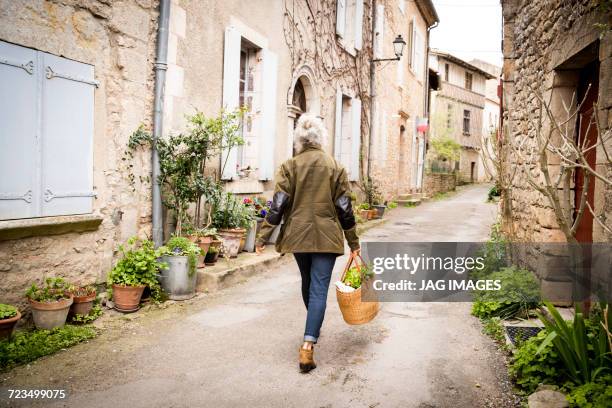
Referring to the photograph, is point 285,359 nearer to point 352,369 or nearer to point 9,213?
point 352,369

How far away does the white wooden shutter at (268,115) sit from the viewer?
7578 millimetres

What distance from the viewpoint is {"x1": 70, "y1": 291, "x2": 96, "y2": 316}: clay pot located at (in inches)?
171

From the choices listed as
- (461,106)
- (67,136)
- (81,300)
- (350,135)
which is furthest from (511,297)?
(461,106)

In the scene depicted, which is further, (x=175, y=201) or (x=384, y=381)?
(x=175, y=201)

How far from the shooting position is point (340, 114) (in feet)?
35.9

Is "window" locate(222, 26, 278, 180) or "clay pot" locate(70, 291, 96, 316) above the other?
"window" locate(222, 26, 278, 180)

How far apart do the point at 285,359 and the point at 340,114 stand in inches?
315

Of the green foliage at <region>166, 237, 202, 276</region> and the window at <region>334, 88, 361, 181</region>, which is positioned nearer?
the green foliage at <region>166, 237, 202, 276</region>

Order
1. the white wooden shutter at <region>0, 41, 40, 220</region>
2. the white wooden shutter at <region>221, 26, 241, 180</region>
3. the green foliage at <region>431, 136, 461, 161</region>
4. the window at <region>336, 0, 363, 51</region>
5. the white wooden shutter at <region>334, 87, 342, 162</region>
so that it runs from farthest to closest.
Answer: the green foliage at <region>431, 136, 461, 161</region> < the window at <region>336, 0, 363, 51</region> < the white wooden shutter at <region>334, 87, 342, 162</region> < the white wooden shutter at <region>221, 26, 241, 180</region> < the white wooden shutter at <region>0, 41, 40, 220</region>

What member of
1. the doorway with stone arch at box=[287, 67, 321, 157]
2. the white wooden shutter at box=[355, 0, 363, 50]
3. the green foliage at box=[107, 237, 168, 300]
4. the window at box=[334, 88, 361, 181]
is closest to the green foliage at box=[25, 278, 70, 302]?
the green foliage at box=[107, 237, 168, 300]

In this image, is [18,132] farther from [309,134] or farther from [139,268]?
[309,134]

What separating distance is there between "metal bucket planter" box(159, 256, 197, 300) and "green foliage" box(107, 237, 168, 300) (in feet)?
0.23

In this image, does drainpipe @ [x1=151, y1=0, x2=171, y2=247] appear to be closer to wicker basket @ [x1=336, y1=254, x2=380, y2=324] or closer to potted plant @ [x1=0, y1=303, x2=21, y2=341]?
potted plant @ [x1=0, y1=303, x2=21, y2=341]

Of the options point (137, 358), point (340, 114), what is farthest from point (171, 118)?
point (340, 114)
